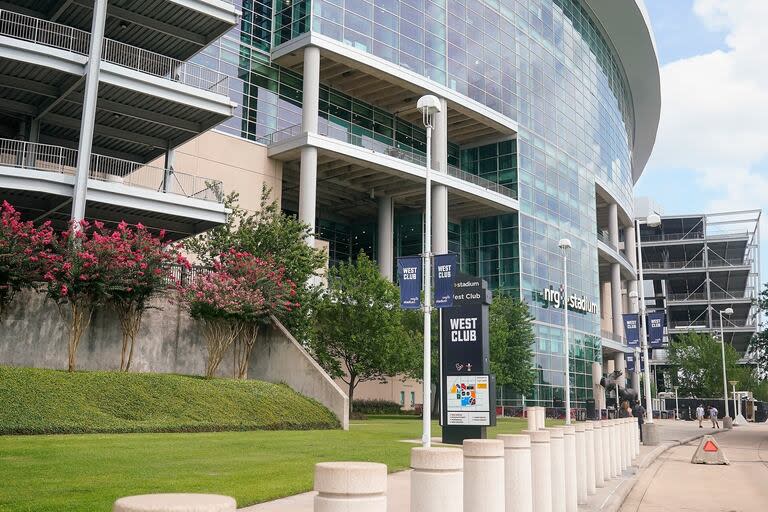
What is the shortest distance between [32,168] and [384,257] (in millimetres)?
30580

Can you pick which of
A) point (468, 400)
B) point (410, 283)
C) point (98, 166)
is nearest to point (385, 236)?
point (98, 166)

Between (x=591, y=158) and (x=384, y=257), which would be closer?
(x=384, y=257)

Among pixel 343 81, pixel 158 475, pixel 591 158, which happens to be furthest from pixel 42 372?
pixel 591 158

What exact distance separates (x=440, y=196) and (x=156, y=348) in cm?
2811

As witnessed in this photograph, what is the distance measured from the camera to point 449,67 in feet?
172

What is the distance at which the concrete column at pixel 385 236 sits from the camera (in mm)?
52844

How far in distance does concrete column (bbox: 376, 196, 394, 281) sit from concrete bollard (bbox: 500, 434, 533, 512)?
44.2m

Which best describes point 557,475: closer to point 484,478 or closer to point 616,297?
point 484,478

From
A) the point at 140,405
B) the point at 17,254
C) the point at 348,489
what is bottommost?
the point at 140,405

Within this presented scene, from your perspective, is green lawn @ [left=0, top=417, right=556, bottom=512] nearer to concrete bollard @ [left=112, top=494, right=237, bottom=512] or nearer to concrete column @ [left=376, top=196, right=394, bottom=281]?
concrete bollard @ [left=112, top=494, right=237, bottom=512]

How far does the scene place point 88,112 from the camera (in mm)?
26266

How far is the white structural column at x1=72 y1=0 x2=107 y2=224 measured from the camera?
2517cm

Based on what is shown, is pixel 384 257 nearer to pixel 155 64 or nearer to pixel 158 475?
pixel 155 64

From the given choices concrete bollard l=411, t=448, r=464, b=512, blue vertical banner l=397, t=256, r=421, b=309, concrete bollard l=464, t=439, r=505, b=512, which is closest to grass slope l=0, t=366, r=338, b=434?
blue vertical banner l=397, t=256, r=421, b=309
